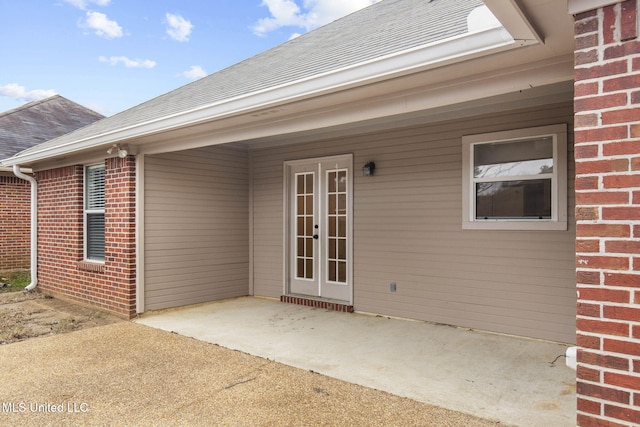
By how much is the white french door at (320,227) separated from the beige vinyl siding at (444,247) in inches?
7.6

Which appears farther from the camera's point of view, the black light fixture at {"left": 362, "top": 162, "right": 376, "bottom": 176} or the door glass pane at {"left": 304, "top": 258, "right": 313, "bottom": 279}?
the door glass pane at {"left": 304, "top": 258, "right": 313, "bottom": 279}

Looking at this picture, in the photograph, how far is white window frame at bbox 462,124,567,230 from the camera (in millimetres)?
4285

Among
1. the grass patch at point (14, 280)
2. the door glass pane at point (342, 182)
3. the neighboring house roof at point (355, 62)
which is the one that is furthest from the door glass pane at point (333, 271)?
the grass patch at point (14, 280)

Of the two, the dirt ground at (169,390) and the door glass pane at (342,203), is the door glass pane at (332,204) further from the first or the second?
the dirt ground at (169,390)

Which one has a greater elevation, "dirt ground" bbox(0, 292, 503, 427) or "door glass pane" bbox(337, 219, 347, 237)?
"door glass pane" bbox(337, 219, 347, 237)

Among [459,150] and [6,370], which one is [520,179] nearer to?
[459,150]

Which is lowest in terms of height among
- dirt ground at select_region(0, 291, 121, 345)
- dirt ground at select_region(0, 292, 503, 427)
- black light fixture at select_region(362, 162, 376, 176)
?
dirt ground at select_region(0, 291, 121, 345)

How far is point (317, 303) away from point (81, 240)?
153 inches

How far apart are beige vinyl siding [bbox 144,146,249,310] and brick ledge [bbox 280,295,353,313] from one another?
1.00m

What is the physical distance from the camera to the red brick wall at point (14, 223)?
371 inches

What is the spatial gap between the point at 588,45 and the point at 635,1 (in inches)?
8.9

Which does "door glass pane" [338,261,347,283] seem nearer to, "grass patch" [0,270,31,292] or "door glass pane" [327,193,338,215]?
"door glass pane" [327,193,338,215]

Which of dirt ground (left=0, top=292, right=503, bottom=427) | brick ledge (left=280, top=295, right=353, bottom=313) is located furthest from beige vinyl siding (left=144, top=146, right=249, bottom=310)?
dirt ground (left=0, top=292, right=503, bottom=427)

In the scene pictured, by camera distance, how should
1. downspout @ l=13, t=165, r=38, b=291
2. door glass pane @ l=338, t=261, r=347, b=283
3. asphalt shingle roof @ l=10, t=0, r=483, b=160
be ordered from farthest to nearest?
downspout @ l=13, t=165, r=38, b=291
door glass pane @ l=338, t=261, r=347, b=283
asphalt shingle roof @ l=10, t=0, r=483, b=160
